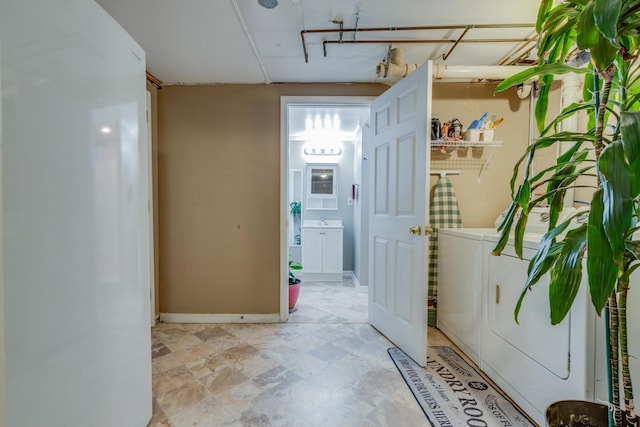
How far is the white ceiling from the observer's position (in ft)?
5.12

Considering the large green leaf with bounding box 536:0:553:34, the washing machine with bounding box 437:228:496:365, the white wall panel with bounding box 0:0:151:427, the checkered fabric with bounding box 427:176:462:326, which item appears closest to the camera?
the white wall panel with bounding box 0:0:151:427

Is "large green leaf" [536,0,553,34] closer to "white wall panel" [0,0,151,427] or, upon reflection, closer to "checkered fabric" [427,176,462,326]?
"white wall panel" [0,0,151,427]

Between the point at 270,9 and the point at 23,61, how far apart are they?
1.26m

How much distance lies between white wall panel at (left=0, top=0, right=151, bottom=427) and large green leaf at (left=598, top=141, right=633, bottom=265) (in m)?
1.43

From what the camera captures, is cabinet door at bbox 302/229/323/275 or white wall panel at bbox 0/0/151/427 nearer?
white wall panel at bbox 0/0/151/427

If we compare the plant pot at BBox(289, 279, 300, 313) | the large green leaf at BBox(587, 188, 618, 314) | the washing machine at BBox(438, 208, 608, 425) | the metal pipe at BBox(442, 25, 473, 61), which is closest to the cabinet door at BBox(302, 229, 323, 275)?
the plant pot at BBox(289, 279, 300, 313)

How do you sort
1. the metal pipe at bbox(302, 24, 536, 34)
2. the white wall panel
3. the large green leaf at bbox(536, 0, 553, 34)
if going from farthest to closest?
the metal pipe at bbox(302, 24, 536, 34), the large green leaf at bbox(536, 0, 553, 34), the white wall panel

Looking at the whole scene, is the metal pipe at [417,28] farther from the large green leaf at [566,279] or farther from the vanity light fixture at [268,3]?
the large green leaf at [566,279]

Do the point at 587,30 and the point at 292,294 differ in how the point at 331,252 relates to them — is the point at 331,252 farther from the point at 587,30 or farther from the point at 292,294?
the point at 587,30

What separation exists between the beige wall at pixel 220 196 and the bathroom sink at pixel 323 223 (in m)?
1.57

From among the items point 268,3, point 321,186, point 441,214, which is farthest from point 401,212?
point 321,186

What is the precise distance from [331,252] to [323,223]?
0.49m

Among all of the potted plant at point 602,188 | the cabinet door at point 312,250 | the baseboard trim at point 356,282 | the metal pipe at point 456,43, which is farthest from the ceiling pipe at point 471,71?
the cabinet door at point 312,250

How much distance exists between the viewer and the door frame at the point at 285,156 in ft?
8.23
